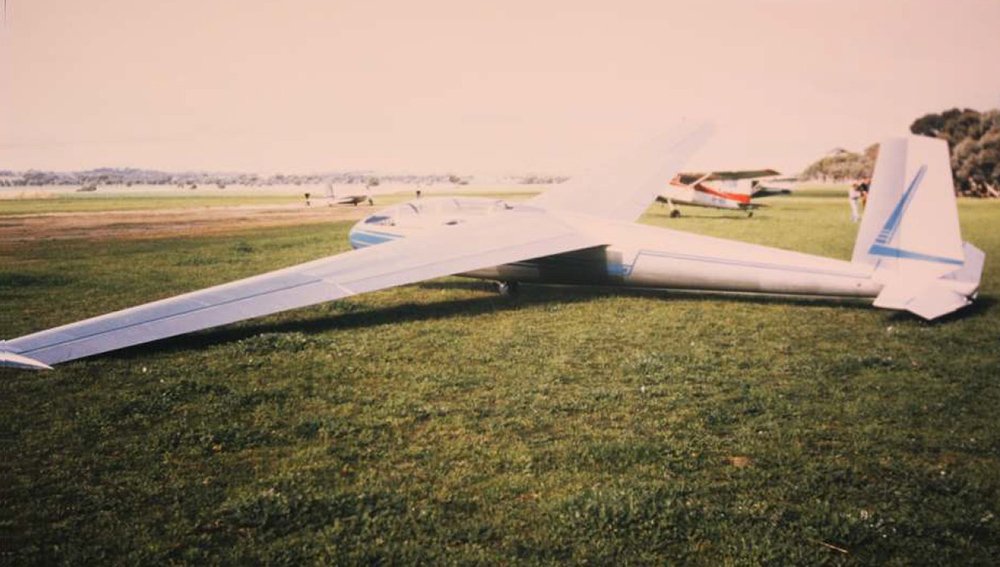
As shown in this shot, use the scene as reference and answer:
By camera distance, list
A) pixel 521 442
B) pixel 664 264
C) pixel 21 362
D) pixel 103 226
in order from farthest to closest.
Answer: pixel 103 226
pixel 664 264
pixel 21 362
pixel 521 442

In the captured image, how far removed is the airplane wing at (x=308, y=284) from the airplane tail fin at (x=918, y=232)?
A: 500 centimetres

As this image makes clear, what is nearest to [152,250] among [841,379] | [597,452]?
[597,452]

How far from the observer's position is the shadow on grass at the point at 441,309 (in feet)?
29.6

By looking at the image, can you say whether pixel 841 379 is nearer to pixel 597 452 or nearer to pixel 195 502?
pixel 597 452

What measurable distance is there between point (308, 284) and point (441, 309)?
2957 millimetres

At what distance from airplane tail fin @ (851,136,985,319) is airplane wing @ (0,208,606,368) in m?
5.00

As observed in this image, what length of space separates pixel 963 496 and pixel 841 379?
2720 millimetres

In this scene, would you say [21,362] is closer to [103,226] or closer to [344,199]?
[103,226]

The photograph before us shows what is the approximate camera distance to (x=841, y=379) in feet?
23.0

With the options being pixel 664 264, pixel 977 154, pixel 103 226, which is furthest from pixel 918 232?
pixel 977 154

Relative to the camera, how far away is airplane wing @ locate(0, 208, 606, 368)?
25.9 ft

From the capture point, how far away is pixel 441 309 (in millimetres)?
11266

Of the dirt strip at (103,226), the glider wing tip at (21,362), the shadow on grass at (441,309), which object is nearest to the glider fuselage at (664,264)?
the shadow on grass at (441,309)

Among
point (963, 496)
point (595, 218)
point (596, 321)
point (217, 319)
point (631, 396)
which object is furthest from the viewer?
point (595, 218)
